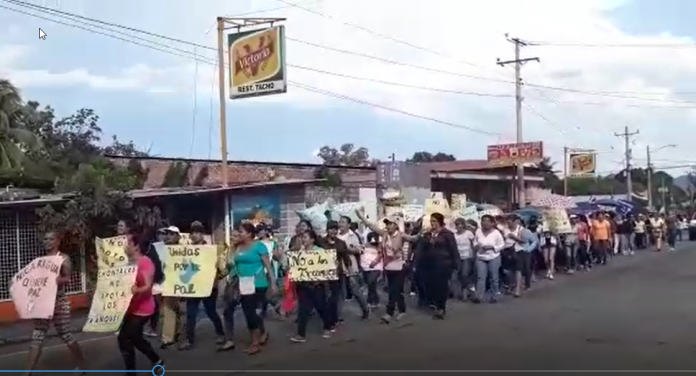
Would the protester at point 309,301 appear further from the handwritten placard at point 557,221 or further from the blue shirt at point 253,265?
the handwritten placard at point 557,221

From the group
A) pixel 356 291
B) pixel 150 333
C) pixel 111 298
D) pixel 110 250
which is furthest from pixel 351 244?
pixel 111 298

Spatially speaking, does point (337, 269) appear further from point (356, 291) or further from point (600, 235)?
point (600, 235)

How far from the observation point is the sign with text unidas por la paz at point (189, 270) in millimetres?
12664

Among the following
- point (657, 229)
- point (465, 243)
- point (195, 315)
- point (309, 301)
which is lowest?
point (657, 229)

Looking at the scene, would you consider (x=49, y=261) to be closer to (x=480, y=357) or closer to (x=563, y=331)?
(x=480, y=357)

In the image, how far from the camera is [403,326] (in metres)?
14.6

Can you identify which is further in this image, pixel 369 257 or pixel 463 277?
pixel 463 277

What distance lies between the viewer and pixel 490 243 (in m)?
18.2

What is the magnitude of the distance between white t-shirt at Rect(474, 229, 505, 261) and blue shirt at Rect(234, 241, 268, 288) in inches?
283

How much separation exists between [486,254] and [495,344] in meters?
6.10

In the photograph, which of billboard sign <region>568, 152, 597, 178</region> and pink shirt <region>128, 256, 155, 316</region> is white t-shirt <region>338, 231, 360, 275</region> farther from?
billboard sign <region>568, 152, 597, 178</region>

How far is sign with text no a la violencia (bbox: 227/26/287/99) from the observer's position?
68.6 ft

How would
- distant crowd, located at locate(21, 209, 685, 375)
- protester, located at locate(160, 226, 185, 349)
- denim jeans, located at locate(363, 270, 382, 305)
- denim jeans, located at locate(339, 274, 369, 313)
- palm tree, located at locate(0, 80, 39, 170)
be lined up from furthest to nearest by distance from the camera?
palm tree, located at locate(0, 80, 39, 170), denim jeans, located at locate(363, 270, 382, 305), denim jeans, located at locate(339, 274, 369, 313), protester, located at locate(160, 226, 185, 349), distant crowd, located at locate(21, 209, 685, 375)

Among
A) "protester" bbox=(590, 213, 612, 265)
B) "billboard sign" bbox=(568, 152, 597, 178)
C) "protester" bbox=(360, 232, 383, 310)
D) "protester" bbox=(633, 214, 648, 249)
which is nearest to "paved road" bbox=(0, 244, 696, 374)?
"protester" bbox=(360, 232, 383, 310)
